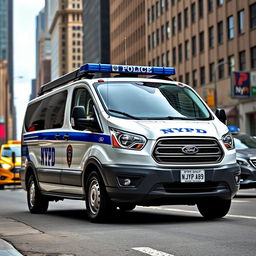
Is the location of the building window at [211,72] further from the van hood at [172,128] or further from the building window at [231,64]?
the van hood at [172,128]

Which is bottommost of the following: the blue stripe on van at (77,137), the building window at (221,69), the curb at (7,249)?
the curb at (7,249)

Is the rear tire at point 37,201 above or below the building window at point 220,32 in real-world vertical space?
below

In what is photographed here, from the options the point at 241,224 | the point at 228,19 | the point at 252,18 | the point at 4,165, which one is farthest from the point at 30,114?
the point at 228,19

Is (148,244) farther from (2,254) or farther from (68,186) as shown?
(68,186)

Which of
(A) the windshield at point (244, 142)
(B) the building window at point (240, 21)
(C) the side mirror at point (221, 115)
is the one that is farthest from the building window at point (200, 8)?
(C) the side mirror at point (221, 115)

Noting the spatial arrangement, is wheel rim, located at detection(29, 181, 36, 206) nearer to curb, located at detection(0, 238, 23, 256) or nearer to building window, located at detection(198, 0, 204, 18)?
curb, located at detection(0, 238, 23, 256)

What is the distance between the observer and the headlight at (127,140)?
937cm

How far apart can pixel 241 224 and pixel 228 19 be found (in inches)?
1860

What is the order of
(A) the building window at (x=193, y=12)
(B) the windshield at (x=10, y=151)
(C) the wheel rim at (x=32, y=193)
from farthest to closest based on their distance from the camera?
(A) the building window at (x=193, y=12), (B) the windshield at (x=10, y=151), (C) the wheel rim at (x=32, y=193)

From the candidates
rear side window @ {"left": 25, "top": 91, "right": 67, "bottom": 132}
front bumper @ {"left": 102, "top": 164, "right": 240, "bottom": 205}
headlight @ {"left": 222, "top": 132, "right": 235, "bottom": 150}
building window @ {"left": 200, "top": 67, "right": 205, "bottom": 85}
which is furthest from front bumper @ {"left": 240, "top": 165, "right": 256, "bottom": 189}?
building window @ {"left": 200, "top": 67, "right": 205, "bottom": 85}

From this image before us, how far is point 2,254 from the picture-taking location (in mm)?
6602

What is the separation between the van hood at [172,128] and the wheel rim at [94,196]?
0.98 meters

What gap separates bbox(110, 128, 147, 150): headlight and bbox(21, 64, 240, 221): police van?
0.01 metres

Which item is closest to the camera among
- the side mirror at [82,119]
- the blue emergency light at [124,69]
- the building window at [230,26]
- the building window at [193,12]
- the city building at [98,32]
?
the side mirror at [82,119]
